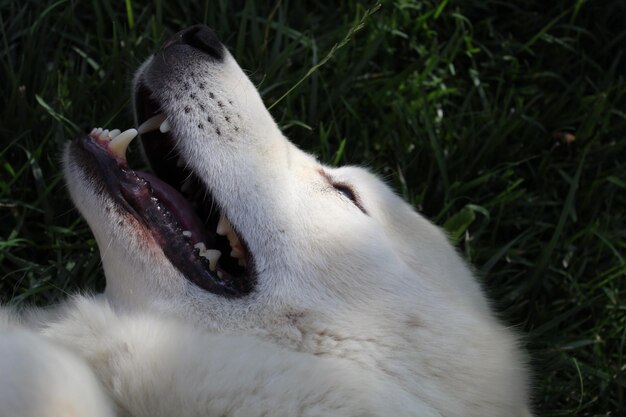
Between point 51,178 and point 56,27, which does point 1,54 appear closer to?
point 56,27

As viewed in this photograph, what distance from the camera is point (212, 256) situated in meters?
2.76

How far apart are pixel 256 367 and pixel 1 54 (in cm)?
227

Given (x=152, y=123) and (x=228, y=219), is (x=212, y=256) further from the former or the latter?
(x=152, y=123)

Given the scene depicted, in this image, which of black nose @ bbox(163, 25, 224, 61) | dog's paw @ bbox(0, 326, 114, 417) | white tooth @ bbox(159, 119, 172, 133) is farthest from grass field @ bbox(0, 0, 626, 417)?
dog's paw @ bbox(0, 326, 114, 417)

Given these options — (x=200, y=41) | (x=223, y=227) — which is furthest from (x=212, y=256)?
(x=200, y=41)

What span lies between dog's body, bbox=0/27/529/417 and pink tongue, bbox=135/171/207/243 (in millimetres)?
11

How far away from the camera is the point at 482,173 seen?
4.25 m

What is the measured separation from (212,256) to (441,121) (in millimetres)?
1972

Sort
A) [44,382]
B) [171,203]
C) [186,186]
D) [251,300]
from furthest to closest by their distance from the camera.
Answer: [186,186]
[171,203]
[251,300]
[44,382]

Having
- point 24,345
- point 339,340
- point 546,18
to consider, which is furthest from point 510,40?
point 24,345

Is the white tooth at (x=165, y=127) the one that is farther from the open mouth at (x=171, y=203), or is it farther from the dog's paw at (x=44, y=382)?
the dog's paw at (x=44, y=382)

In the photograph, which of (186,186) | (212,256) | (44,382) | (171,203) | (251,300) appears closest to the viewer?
(44,382)

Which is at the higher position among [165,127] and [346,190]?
[165,127]

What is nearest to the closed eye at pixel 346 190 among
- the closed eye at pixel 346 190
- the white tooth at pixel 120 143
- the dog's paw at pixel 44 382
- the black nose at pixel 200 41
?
the closed eye at pixel 346 190
